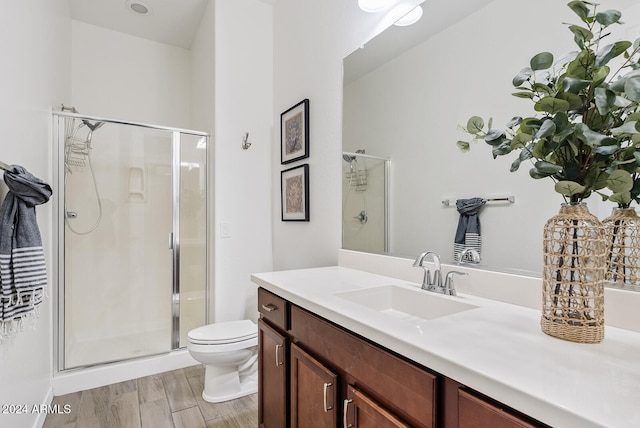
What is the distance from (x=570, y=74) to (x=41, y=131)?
247cm

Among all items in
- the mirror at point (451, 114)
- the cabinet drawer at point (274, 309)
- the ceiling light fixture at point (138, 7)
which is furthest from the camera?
the ceiling light fixture at point (138, 7)

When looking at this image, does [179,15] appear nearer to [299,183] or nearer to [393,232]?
[299,183]

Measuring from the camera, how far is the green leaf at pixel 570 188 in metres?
0.76

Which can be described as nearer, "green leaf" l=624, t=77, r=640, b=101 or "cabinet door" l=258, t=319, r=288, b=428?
"green leaf" l=624, t=77, r=640, b=101

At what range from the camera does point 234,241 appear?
8.59 feet

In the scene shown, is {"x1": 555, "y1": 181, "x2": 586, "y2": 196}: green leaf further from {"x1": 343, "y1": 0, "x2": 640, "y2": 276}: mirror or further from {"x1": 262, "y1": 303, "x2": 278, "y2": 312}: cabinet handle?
{"x1": 262, "y1": 303, "x2": 278, "y2": 312}: cabinet handle

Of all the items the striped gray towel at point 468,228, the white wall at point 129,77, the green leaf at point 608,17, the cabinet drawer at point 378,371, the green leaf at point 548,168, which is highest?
the white wall at point 129,77

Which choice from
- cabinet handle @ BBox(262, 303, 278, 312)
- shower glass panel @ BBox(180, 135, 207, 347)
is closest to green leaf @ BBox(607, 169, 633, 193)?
cabinet handle @ BBox(262, 303, 278, 312)

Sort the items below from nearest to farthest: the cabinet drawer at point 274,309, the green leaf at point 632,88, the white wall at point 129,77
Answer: the green leaf at point 632,88 → the cabinet drawer at point 274,309 → the white wall at point 129,77

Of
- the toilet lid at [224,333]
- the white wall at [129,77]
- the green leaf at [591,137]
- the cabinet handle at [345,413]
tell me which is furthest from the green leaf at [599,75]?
the white wall at [129,77]

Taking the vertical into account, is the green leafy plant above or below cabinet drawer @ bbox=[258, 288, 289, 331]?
above

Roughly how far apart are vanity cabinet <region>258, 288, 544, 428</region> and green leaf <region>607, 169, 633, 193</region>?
0.55 metres

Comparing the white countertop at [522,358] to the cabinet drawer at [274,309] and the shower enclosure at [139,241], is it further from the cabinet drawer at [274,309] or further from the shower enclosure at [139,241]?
the shower enclosure at [139,241]

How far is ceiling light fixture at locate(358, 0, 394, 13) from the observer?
1.64 metres
